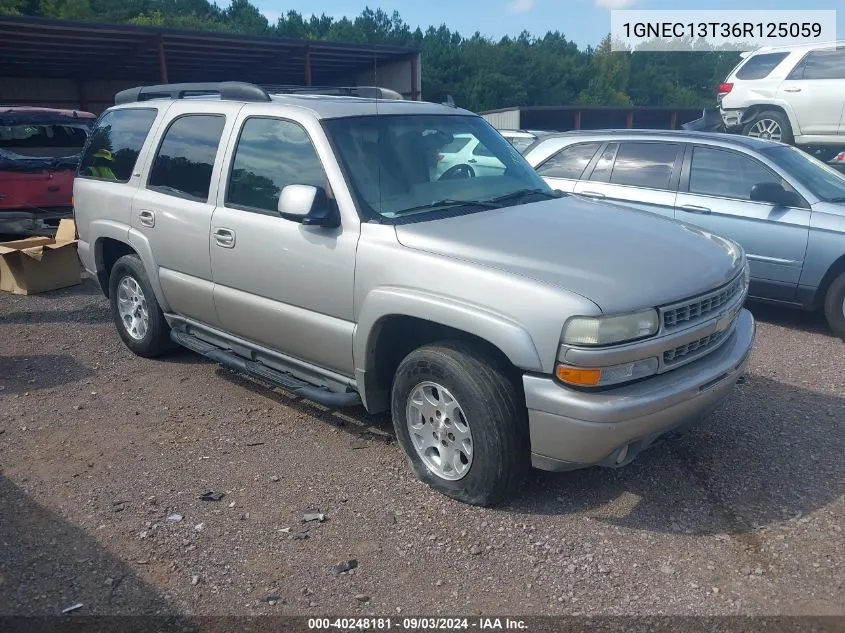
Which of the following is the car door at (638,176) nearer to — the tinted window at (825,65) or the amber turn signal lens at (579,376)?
the amber turn signal lens at (579,376)

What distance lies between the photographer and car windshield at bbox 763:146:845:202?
21.1ft

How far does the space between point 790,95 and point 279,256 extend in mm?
10287

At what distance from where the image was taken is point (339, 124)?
4.14 meters

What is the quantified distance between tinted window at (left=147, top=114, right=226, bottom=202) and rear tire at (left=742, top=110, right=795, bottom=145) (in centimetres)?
981

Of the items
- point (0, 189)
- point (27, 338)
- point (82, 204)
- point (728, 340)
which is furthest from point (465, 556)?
point (0, 189)

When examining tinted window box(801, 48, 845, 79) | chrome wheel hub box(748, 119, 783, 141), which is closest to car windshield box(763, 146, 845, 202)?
tinted window box(801, 48, 845, 79)

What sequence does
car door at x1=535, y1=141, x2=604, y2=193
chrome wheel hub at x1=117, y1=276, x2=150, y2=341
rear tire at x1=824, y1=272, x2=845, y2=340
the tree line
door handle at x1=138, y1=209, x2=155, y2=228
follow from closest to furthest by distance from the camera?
door handle at x1=138, y1=209, x2=155, y2=228
chrome wheel hub at x1=117, y1=276, x2=150, y2=341
rear tire at x1=824, y1=272, x2=845, y2=340
car door at x1=535, y1=141, x2=604, y2=193
the tree line

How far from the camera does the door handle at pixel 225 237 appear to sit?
445cm

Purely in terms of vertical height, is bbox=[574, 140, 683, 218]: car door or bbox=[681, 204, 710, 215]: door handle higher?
bbox=[574, 140, 683, 218]: car door

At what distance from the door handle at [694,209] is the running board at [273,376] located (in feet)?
13.8

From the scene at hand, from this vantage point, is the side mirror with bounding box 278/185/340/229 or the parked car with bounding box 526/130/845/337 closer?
the side mirror with bounding box 278/185/340/229

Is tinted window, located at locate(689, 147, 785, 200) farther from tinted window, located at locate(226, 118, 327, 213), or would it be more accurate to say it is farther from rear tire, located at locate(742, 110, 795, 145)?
rear tire, located at locate(742, 110, 795, 145)

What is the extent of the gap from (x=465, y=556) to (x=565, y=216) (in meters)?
1.90

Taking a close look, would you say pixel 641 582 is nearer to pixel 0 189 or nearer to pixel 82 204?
pixel 82 204
